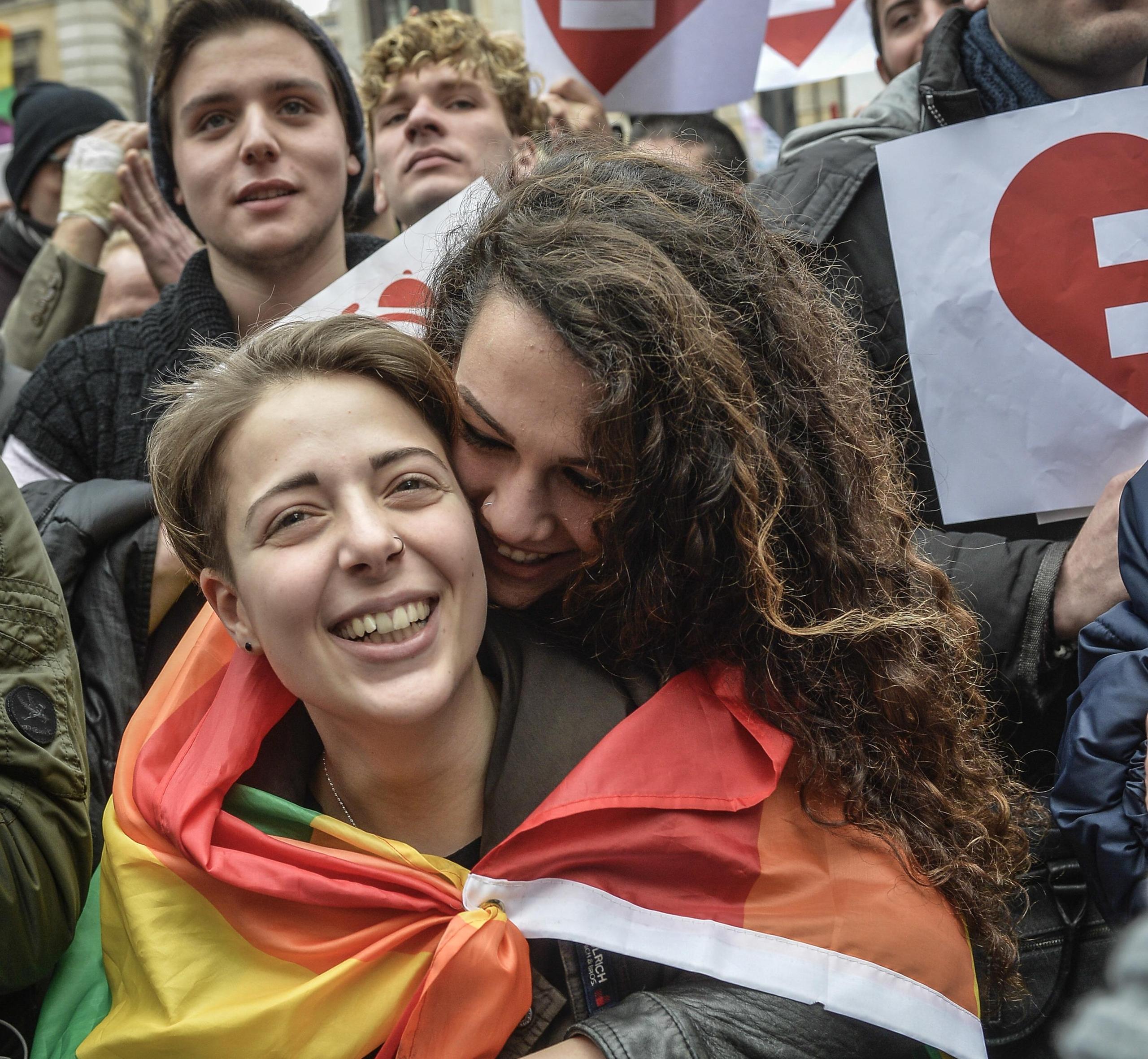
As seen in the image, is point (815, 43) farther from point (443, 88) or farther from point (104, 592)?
point (104, 592)

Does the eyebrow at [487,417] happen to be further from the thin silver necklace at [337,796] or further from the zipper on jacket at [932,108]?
the zipper on jacket at [932,108]

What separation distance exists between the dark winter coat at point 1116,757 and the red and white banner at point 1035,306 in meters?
0.49

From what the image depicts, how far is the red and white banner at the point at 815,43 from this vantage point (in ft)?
16.4

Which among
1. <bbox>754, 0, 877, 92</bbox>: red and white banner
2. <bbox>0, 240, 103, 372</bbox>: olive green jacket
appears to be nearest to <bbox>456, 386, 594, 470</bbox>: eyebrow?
<bbox>0, 240, 103, 372</bbox>: olive green jacket

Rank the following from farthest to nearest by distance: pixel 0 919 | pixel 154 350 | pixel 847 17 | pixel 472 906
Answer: pixel 847 17
pixel 154 350
pixel 472 906
pixel 0 919

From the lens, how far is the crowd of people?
6.08ft

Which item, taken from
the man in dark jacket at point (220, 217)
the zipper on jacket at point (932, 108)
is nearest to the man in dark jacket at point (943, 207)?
the zipper on jacket at point (932, 108)

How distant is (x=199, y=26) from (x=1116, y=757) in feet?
8.61

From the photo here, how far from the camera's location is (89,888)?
2211 mm

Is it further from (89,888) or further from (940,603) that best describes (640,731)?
(89,888)

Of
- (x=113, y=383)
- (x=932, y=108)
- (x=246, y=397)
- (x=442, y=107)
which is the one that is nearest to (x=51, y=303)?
(x=113, y=383)

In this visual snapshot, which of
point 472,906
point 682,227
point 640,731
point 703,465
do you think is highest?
point 682,227

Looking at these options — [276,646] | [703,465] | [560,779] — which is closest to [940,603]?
[703,465]

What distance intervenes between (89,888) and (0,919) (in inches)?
16.2
